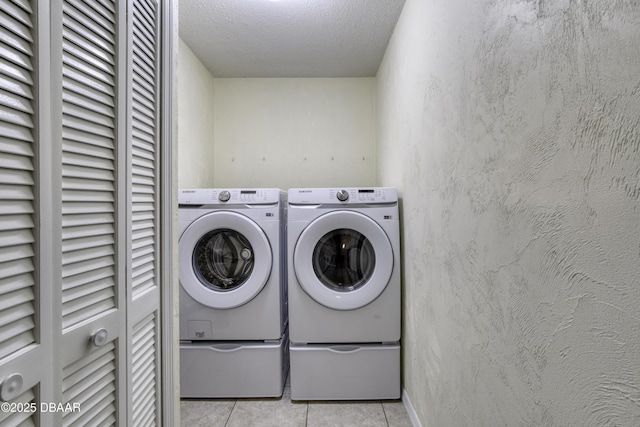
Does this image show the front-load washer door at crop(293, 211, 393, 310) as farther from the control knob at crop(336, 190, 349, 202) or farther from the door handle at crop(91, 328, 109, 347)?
the door handle at crop(91, 328, 109, 347)

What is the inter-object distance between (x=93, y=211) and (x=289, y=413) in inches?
65.8

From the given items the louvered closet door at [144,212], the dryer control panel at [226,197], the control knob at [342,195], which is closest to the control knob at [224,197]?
the dryer control panel at [226,197]

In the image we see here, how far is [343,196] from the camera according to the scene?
7.14 ft

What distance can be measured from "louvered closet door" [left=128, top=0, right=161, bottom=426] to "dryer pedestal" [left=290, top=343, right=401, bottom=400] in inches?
41.8

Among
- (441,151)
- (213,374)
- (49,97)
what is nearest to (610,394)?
(441,151)

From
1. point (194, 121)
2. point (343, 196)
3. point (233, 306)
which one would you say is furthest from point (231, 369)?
point (194, 121)

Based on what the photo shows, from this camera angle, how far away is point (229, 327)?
2.16 m

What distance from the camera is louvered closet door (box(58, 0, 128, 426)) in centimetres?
80

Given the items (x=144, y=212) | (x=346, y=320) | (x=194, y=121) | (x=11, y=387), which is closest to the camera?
(x=11, y=387)

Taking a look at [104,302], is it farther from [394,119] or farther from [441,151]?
[394,119]

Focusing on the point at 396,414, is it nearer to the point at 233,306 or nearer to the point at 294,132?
the point at 233,306

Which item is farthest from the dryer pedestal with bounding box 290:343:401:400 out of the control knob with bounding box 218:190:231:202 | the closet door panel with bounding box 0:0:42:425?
the closet door panel with bounding box 0:0:42:425

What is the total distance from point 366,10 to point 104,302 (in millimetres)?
2023

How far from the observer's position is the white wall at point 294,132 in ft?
10.5
